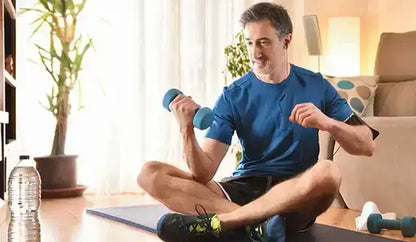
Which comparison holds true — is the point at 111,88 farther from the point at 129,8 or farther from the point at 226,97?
the point at 226,97

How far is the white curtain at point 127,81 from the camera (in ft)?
13.2

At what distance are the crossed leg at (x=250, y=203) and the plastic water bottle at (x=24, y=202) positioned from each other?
1.35 feet

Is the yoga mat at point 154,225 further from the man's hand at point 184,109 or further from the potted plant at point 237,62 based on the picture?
the potted plant at point 237,62

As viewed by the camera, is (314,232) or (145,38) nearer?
(314,232)

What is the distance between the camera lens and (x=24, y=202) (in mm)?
2369

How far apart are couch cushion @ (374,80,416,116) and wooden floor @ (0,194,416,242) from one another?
65cm

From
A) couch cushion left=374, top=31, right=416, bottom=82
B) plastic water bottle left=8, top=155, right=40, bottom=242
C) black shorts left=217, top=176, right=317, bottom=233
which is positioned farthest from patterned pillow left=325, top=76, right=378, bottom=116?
plastic water bottle left=8, top=155, right=40, bottom=242

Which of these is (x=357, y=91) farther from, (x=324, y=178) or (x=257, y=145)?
(x=324, y=178)

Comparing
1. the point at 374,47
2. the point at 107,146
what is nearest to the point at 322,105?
the point at 107,146

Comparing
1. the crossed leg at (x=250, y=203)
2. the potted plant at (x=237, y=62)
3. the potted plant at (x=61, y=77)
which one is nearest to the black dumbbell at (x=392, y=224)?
the crossed leg at (x=250, y=203)

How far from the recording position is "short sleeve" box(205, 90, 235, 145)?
230 cm

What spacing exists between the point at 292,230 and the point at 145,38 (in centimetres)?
231

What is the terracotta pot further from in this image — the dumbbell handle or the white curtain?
the dumbbell handle

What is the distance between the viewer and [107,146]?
4121 mm
